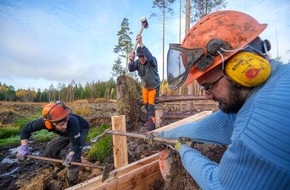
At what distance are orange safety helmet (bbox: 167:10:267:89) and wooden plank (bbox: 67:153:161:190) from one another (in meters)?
1.49

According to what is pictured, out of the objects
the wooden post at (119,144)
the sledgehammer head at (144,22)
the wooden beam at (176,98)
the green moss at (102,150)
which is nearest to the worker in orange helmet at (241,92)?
the wooden post at (119,144)

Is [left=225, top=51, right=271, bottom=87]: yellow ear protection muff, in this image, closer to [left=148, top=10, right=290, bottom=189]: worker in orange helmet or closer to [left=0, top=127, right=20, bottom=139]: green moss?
[left=148, top=10, right=290, bottom=189]: worker in orange helmet

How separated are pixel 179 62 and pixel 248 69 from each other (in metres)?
0.66

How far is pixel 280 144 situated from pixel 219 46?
2.29 feet

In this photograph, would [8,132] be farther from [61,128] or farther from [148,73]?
[148,73]

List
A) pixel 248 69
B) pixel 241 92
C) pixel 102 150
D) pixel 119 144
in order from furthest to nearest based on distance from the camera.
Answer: pixel 102 150
pixel 119 144
pixel 241 92
pixel 248 69

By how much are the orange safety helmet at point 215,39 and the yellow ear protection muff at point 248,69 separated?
54 mm

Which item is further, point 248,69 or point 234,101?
point 234,101

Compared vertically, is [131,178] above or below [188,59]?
below

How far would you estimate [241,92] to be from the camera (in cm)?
155

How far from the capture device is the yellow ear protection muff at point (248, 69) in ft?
4.64

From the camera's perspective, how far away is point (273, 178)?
118 centimetres

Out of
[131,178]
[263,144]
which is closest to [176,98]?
[131,178]

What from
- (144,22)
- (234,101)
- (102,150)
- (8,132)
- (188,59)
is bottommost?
(8,132)
